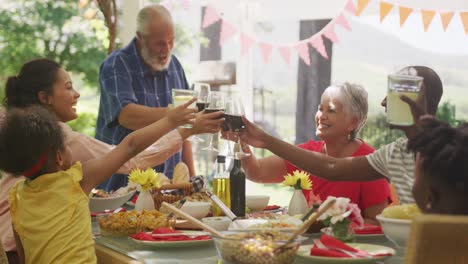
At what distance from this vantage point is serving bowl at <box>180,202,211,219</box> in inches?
96.3

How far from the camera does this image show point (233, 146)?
8.36 ft

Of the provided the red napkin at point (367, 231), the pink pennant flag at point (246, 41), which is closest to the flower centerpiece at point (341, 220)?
the red napkin at point (367, 231)

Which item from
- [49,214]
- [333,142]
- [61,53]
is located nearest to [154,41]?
[333,142]

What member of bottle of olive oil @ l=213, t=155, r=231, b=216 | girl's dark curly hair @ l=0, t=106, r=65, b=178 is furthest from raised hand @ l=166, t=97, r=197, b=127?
girl's dark curly hair @ l=0, t=106, r=65, b=178

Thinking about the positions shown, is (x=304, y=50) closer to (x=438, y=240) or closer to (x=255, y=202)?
(x=255, y=202)

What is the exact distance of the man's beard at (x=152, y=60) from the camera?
3791 millimetres

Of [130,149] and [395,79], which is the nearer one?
[395,79]

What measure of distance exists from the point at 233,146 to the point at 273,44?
270 centimetres

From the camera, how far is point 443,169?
4.53 feet

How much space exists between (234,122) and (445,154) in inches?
48.2

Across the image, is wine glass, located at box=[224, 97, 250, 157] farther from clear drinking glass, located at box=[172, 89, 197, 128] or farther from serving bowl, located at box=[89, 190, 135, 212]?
serving bowl, located at box=[89, 190, 135, 212]

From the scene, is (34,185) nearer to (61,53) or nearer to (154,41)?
(154,41)

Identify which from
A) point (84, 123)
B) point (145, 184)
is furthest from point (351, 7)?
point (84, 123)

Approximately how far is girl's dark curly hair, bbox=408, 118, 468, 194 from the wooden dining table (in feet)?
1.38
